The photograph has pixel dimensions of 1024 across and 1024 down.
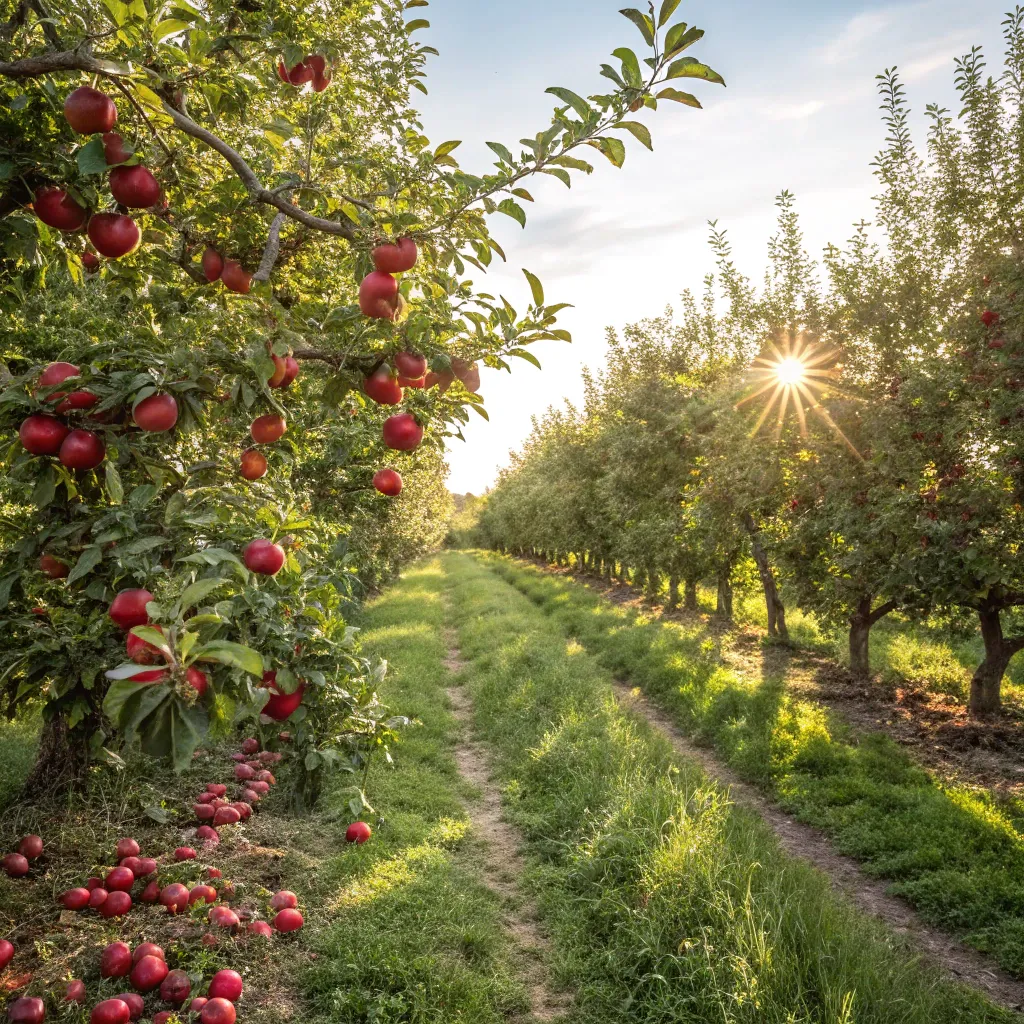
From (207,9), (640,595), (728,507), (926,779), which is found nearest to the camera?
(207,9)

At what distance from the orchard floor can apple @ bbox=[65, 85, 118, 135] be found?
357 cm

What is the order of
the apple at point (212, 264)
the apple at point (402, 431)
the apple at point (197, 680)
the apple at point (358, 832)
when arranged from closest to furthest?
the apple at point (197, 680), the apple at point (402, 431), the apple at point (212, 264), the apple at point (358, 832)

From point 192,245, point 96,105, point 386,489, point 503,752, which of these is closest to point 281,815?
point 503,752

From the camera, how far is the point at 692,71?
6.85ft

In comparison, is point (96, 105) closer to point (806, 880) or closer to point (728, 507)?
point (806, 880)

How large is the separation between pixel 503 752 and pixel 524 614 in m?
10.4

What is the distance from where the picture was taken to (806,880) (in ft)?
16.2

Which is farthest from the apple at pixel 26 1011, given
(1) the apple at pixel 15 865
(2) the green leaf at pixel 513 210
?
(2) the green leaf at pixel 513 210

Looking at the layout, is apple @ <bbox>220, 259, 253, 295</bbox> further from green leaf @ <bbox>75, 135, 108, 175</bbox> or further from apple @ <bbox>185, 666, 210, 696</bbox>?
apple @ <bbox>185, 666, 210, 696</bbox>

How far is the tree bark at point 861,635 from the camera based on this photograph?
37.8 ft

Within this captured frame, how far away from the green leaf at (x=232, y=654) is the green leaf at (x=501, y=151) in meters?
1.89

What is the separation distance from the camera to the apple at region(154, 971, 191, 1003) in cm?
310

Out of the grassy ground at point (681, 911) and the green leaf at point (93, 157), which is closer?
the green leaf at point (93, 157)

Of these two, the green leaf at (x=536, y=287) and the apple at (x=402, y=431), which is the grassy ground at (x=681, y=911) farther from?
the green leaf at (x=536, y=287)
